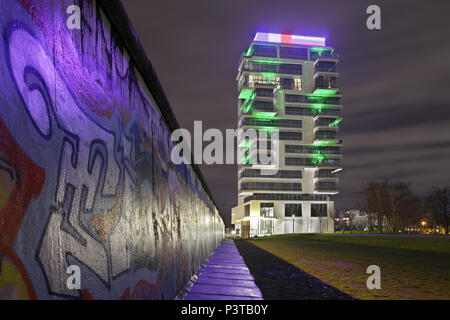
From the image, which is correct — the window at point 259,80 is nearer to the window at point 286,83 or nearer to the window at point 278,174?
the window at point 286,83

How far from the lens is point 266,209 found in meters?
81.9

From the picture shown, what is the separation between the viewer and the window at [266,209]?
268ft

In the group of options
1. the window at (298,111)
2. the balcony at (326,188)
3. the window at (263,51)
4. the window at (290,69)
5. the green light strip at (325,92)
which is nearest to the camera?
the balcony at (326,188)

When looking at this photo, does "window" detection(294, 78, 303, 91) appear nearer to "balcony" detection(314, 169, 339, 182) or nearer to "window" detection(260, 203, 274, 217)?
"balcony" detection(314, 169, 339, 182)

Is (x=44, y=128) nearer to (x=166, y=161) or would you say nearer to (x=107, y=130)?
(x=107, y=130)

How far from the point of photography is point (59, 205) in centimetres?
212

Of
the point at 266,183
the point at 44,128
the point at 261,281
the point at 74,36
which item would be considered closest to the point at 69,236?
the point at 44,128

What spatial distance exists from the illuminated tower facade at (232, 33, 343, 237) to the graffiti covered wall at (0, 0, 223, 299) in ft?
257

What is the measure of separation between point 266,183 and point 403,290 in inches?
2909

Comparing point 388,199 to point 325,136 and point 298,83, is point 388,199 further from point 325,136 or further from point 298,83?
point 298,83

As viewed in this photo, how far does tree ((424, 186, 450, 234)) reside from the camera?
60.3m

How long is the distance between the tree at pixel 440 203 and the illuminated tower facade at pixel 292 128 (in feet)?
73.9

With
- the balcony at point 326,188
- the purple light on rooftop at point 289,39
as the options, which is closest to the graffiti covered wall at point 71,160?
the balcony at point 326,188

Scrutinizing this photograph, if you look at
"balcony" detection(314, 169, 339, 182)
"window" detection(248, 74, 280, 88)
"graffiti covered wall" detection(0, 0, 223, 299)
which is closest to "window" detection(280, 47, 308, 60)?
"window" detection(248, 74, 280, 88)
